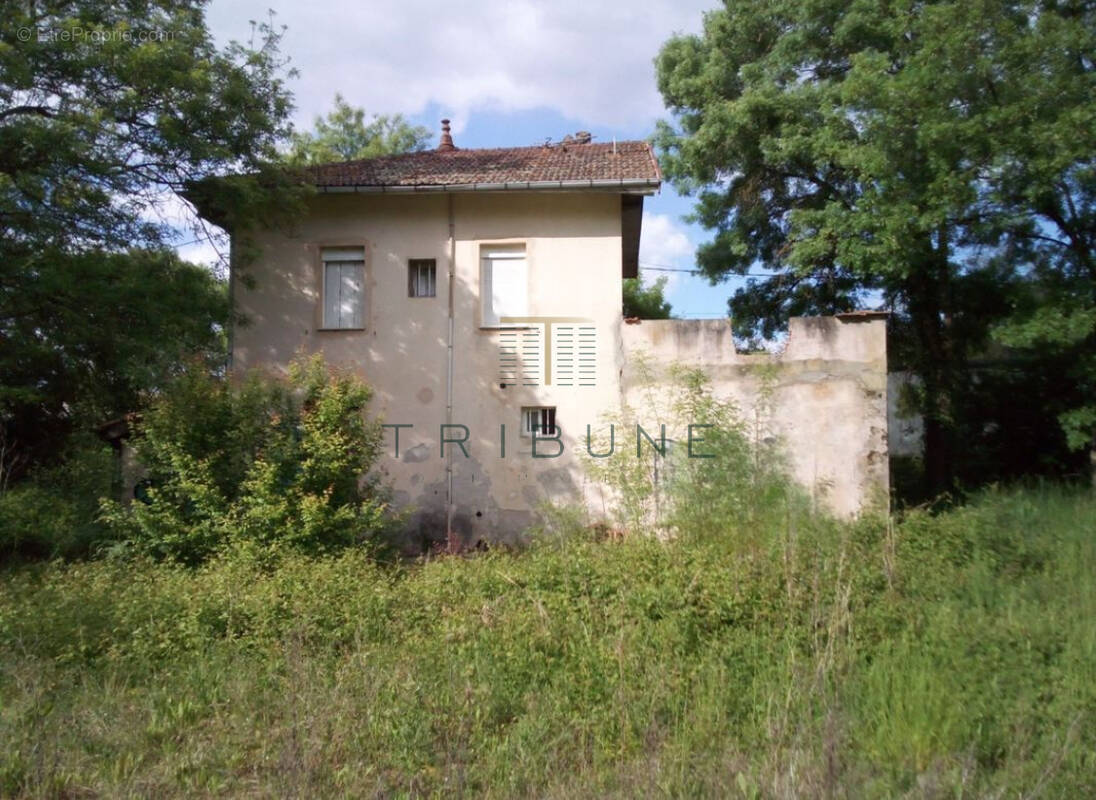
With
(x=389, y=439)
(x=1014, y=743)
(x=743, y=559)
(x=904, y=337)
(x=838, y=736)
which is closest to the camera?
(x=838, y=736)

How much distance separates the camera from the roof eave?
1105cm

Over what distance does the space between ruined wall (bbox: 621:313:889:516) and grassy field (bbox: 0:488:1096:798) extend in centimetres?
261

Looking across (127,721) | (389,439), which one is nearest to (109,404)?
(389,439)

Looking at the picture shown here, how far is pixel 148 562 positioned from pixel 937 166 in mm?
10453

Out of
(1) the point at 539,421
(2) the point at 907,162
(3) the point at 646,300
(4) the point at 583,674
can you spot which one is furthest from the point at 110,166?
(3) the point at 646,300

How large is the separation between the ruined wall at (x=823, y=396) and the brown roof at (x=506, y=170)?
2854 millimetres

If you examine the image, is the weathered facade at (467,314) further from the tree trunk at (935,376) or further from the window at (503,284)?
the tree trunk at (935,376)

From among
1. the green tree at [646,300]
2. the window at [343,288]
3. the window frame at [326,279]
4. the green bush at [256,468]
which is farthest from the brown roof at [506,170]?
the green tree at [646,300]

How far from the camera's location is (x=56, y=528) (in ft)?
28.2

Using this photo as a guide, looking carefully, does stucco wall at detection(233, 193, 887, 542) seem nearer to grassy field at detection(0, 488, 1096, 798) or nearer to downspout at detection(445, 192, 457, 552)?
downspout at detection(445, 192, 457, 552)

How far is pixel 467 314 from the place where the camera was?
11648 mm

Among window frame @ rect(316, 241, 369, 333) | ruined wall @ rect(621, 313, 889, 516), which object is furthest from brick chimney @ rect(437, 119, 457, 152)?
ruined wall @ rect(621, 313, 889, 516)

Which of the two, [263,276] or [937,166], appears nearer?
[937,166]

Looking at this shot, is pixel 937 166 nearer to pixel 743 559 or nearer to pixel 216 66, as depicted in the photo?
pixel 743 559
